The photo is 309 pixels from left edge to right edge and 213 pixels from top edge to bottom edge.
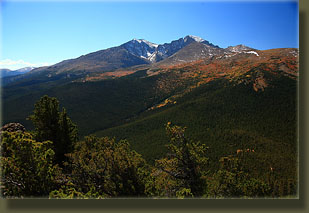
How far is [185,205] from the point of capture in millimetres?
4570

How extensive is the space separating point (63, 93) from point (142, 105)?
210ft

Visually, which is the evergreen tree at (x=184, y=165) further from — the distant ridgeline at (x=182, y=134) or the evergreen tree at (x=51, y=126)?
the evergreen tree at (x=51, y=126)

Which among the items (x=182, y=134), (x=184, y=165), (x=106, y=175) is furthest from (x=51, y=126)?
(x=184, y=165)

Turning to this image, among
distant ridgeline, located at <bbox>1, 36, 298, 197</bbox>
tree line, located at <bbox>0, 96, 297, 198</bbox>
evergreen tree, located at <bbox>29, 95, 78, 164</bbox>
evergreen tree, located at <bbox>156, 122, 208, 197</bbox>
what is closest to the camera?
tree line, located at <bbox>0, 96, 297, 198</bbox>

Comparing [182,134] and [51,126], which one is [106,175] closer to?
[182,134]

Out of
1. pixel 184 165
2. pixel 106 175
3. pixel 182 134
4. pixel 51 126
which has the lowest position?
pixel 184 165

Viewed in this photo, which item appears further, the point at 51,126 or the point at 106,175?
the point at 51,126

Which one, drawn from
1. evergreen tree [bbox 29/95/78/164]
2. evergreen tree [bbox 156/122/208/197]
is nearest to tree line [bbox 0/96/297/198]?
evergreen tree [bbox 156/122/208/197]

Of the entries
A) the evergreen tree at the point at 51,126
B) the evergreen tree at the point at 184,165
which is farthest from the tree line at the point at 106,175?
the evergreen tree at the point at 51,126

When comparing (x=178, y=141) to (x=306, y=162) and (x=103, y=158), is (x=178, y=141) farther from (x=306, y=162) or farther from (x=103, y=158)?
(x=306, y=162)

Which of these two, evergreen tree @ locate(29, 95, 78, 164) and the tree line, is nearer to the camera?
the tree line

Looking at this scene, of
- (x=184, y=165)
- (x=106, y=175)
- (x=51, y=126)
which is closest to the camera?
(x=106, y=175)

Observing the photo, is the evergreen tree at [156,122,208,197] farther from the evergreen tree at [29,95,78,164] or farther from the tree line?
the evergreen tree at [29,95,78,164]

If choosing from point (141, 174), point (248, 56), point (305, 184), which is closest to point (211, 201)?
point (305, 184)
